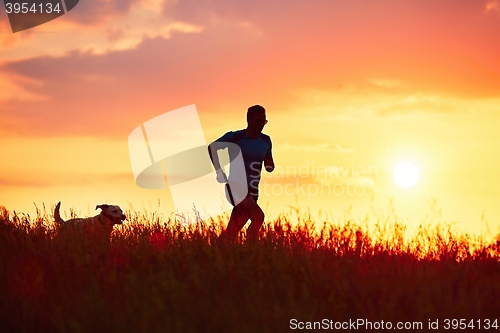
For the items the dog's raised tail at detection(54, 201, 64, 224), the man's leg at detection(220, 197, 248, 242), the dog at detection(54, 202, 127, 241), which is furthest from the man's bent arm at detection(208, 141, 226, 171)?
the dog's raised tail at detection(54, 201, 64, 224)

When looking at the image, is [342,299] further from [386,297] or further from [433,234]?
[433,234]

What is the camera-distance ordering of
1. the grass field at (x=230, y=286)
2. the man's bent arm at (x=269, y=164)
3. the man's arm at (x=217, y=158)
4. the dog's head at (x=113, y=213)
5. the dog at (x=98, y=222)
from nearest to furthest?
the grass field at (x=230, y=286) → the man's arm at (x=217, y=158) → the dog at (x=98, y=222) → the man's bent arm at (x=269, y=164) → the dog's head at (x=113, y=213)

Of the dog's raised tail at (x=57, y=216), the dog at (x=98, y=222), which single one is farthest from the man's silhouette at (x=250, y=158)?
the dog's raised tail at (x=57, y=216)

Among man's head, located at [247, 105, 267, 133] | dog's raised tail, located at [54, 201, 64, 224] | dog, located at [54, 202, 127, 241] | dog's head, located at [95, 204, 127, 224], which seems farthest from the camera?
dog's head, located at [95, 204, 127, 224]

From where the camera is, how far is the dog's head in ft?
39.5

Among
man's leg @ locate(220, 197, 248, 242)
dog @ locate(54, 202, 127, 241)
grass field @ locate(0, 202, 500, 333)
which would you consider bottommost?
grass field @ locate(0, 202, 500, 333)

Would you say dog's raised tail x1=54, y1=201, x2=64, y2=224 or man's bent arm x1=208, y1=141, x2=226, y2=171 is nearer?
man's bent arm x1=208, y1=141, x2=226, y2=171

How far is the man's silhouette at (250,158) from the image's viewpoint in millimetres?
8796

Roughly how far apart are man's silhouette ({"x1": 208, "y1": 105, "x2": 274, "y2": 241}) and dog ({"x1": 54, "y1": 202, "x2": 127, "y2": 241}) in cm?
189

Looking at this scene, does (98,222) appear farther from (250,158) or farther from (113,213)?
(250,158)

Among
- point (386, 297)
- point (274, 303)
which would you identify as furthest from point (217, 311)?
point (386, 297)

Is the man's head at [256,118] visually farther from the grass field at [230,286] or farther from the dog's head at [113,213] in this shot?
the dog's head at [113,213]

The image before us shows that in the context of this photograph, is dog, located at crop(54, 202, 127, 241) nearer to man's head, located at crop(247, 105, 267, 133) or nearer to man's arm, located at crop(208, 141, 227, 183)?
man's arm, located at crop(208, 141, 227, 183)

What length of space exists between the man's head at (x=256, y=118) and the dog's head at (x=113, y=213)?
422 centimetres
